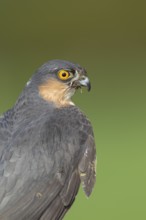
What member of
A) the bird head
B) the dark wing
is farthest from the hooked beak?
the dark wing

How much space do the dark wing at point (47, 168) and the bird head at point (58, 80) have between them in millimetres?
240

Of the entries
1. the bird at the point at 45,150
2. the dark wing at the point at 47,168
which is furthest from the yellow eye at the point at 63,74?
the dark wing at the point at 47,168

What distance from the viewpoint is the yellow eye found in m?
4.72

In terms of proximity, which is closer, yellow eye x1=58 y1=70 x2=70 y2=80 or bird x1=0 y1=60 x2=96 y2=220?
bird x1=0 y1=60 x2=96 y2=220

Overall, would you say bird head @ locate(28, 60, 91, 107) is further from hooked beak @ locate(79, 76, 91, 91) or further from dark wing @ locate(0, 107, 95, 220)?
dark wing @ locate(0, 107, 95, 220)

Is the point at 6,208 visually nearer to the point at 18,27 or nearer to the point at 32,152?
the point at 32,152

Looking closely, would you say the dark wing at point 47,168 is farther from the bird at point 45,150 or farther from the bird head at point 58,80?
the bird head at point 58,80

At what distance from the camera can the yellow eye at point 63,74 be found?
472cm

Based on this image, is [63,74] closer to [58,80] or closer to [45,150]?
[58,80]

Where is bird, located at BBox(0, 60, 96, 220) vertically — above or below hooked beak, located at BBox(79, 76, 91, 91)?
below

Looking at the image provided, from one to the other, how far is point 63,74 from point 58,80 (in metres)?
0.05

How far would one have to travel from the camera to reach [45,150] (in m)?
4.33

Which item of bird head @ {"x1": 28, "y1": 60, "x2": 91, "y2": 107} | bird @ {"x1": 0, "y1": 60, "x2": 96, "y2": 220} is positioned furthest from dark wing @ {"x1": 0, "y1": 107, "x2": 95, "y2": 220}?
bird head @ {"x1": 28, "y1": 60, "x2": 91, "y2": 107}

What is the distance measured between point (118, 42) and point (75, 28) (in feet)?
1.18
